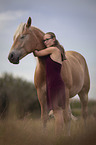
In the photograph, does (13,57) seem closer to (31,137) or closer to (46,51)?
(46,51)

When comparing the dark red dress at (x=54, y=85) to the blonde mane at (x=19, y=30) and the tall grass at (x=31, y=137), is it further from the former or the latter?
the blonde mane at (x=19, y=30)

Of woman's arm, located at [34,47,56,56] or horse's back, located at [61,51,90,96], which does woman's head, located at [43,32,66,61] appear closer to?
woman's arm, located at [34,47,56,56]

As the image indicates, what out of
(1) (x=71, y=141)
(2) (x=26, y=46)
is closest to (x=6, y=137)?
(1) (x=71, y=141)

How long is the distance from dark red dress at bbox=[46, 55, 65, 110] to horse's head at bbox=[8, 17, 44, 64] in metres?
0.37

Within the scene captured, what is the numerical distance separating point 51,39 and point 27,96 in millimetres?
7151

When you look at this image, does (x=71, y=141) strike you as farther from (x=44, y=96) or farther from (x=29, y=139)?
(x=44, y=96)

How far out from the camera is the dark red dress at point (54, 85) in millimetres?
2810

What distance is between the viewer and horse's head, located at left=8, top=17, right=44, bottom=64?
2795 mm

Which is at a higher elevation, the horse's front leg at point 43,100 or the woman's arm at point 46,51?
the woman's arm at point 46,51

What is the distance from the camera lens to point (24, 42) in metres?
2.86

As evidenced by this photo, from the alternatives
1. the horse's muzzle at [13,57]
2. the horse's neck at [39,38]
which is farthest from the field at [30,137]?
the horse's neck at [39,38]

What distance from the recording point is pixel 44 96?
10.4ft

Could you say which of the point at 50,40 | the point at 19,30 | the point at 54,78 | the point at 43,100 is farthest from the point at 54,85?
the point at 19,30

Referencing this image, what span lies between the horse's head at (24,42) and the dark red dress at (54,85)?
37cm
